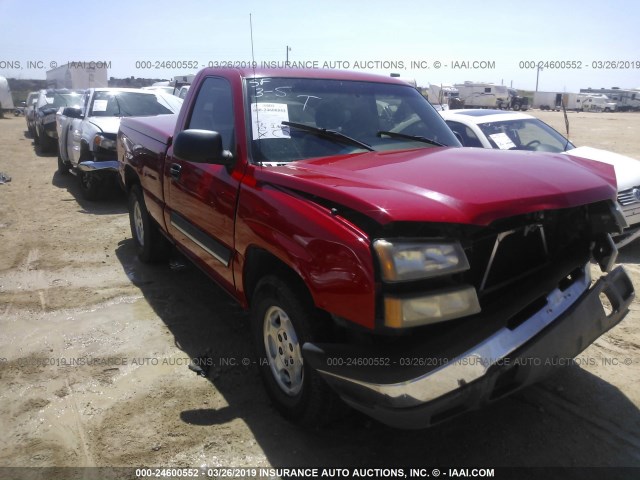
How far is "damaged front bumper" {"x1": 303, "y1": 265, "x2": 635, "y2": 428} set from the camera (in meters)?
2.22

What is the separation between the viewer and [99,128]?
339 inches

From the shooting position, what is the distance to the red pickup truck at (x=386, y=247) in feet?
7.36

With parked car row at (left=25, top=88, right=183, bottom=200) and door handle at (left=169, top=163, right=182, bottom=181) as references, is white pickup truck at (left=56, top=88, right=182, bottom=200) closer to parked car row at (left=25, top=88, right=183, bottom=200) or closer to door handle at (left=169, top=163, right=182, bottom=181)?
parked car row at (left=25, top=88, right=183, bottom=200)

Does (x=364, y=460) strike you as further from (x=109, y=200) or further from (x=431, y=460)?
(x=109, y=200)

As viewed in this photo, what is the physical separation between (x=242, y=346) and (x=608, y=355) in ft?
8.58

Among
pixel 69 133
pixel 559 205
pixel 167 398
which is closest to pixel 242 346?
pixel 167 398

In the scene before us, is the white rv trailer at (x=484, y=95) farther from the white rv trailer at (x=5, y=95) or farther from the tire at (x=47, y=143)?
the tire at (x=47, y=143)

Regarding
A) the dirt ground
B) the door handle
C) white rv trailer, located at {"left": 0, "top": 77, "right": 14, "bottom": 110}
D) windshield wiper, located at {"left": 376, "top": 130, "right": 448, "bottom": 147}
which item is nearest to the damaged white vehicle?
the dirt ground

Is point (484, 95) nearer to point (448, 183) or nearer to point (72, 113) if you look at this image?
point (72, 113)

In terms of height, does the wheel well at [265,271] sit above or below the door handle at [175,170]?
below

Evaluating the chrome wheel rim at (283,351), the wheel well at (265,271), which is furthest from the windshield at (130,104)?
the chrome wheel rim at (283,351)

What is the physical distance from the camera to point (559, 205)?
97.7 inches

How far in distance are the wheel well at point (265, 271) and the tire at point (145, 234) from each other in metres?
2.48

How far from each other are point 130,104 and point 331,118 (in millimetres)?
7213
